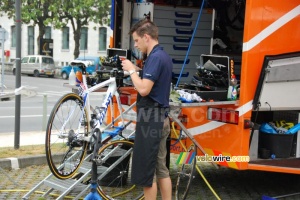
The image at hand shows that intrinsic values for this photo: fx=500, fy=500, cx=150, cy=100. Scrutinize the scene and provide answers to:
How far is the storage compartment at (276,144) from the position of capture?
5.60 metres

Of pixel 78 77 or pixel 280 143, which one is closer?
pixel 78 77

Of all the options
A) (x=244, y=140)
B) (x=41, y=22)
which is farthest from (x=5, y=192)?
(x=41, y=22)

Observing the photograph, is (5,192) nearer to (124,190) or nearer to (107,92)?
(124,190)

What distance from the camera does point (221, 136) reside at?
5.53 metres

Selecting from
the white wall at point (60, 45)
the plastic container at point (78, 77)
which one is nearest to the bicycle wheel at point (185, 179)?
the plastic container at point (78, 77)

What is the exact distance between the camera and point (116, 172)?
5.88m

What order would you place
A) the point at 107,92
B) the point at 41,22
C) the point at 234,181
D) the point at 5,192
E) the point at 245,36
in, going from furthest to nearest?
1. the point at 41,22
2. the point at 234,181
3. the point at 5,192
4. the point at 107,92
5. the point at 245,36

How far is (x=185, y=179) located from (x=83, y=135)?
1.24m

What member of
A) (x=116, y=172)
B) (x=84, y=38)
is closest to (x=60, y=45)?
(x=84, y=38)

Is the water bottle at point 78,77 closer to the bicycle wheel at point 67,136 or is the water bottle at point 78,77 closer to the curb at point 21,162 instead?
the bicycle wheel at point 67,136

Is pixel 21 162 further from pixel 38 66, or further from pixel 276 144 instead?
pixel 38 66

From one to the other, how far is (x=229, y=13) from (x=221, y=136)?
107 inches

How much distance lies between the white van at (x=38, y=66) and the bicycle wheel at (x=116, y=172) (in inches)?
1294

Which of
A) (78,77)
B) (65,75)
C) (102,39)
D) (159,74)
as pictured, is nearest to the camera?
(159,74)
